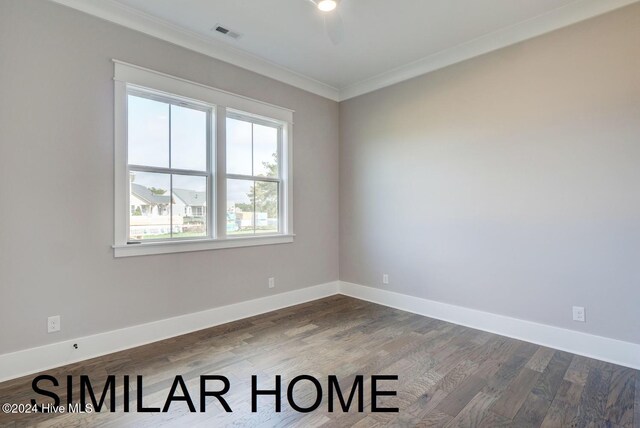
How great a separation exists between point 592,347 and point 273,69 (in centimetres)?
428

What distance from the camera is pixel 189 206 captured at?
11.0 ft

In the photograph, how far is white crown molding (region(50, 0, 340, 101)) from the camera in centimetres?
271

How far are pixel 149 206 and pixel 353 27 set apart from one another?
2626mm

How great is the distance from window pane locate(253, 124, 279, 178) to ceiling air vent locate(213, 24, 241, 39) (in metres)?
0.99

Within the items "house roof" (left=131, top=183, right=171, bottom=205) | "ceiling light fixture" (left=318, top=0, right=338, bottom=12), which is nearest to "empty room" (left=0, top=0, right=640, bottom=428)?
"house roof" (left=131, top=183, right=171, bottom=205)

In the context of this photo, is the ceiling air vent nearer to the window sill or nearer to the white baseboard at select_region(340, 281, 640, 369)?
the window sill

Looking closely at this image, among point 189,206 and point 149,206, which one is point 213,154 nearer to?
point 189,206

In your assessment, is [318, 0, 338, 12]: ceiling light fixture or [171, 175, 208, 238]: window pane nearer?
[318, 0, 338, 12]: ceiling light fixture

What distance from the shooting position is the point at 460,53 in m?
3.49

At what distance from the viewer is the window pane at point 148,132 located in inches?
117

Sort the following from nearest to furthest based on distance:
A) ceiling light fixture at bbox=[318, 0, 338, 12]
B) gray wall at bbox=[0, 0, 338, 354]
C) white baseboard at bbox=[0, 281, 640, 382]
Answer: ceiling light fixture at bbox=[318, 0, 338, 12] → gray wall at bbox=[0, 0, 338, 354] → white baseboard at bbox=[0, 281, 640, 382]

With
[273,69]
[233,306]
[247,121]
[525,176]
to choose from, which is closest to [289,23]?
[273,69]

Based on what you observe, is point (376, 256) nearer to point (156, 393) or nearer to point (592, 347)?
point (592, 347)

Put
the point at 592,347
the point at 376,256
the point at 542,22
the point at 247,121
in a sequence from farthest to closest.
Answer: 1. the point at 376,256
2. the point at 247,121
3. the point at 542,22
4. the point at 592,347
